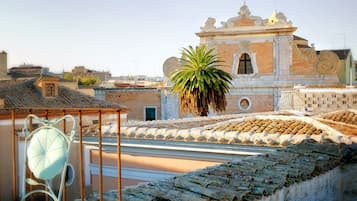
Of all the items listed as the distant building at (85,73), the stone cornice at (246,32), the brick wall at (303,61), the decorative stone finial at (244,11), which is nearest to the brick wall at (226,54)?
the stone cornice at (246,32)

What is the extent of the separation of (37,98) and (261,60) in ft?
41.5

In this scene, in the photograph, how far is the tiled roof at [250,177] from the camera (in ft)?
11.4

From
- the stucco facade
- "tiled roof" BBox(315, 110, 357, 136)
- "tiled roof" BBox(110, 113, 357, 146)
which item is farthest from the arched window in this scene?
"tiled roof" BBox(110, 113, 357, 146)

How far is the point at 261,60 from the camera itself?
27312 mm

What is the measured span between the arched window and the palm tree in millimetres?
7939

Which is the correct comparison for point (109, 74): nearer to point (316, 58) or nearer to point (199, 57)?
point (316, 58)

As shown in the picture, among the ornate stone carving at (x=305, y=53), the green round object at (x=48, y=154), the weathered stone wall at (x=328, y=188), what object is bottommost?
the weathered stone wall at (x=328, y=188)

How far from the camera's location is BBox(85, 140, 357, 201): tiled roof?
3482mm

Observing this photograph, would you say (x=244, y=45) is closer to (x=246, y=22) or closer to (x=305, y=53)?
(x=246, y=22)

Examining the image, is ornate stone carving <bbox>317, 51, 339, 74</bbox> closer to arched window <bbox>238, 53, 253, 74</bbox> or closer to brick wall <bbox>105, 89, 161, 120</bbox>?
arched window <bbox>238, 53, 253, 74</bbox>

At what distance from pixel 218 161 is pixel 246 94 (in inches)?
783

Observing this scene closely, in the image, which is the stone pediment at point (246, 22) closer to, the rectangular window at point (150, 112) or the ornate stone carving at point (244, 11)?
the ornate stone carving at point (244, 11)

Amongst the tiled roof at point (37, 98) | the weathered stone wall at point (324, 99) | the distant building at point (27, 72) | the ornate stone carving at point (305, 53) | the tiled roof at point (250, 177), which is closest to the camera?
the tiled roof at point (250, 177)

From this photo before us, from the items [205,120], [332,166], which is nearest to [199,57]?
[205,120]
